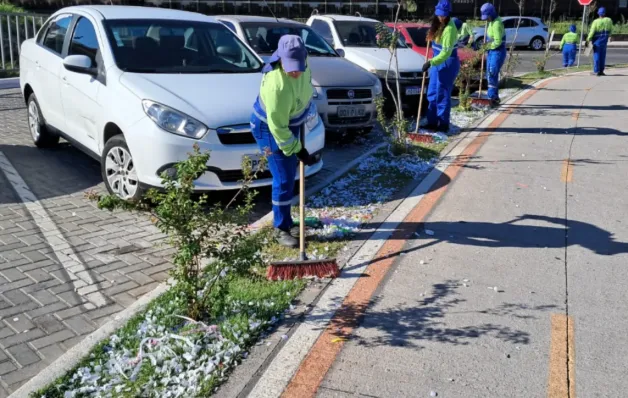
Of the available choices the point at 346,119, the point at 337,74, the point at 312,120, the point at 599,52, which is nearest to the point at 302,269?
the point at 312,120

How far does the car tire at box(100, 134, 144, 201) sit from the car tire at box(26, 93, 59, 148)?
6.95 ft

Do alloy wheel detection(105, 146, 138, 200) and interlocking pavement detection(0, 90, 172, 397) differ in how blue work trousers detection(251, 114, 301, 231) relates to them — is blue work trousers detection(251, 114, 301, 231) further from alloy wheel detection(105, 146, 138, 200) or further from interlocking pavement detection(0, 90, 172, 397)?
alloy wheel detection(105, 146, 138, 200)

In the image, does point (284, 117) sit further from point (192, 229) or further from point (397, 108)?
point (397, 108)

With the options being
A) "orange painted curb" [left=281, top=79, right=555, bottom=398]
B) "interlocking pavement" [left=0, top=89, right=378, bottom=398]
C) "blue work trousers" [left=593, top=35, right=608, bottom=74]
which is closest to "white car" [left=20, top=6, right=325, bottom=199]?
"interlocking pavement" [left=0, top=89, right=378, bottom=398]

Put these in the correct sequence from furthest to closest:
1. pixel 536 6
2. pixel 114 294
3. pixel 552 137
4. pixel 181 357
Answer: pixel 536 6 < pixel 552 137 < pixel 114 294 < pixel 181 357

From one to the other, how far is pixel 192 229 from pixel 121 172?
268cm

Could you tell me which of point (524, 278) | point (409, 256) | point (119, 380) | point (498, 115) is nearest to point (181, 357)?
point (119, 380)

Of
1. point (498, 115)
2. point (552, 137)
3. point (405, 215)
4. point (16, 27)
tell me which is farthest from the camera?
point (16, 27)

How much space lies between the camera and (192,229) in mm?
3762

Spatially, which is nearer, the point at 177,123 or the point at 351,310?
the point at 351,310

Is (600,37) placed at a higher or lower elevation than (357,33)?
lower

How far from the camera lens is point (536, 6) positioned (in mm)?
39531

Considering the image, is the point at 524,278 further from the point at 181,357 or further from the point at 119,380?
the point at 119,380

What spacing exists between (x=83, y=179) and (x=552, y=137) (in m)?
6.81
